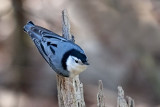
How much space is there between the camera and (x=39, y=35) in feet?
7.68

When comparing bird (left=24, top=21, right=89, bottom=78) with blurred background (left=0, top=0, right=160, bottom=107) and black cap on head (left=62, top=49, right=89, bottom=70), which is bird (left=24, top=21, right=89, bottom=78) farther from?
blurred background (left=0, top=0, right=160, bottom=107)

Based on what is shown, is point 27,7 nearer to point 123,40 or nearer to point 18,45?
point 18,45

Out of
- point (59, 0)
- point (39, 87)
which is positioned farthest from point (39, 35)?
point (59, 0)

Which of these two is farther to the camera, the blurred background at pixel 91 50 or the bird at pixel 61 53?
the blurred background at pixel 91 50

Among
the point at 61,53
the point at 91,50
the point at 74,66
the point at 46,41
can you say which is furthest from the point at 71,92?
the point at 91,50

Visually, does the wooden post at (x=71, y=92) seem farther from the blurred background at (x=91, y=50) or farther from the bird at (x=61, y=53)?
the blurred background at (x=91, y=50)

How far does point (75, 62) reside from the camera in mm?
2121

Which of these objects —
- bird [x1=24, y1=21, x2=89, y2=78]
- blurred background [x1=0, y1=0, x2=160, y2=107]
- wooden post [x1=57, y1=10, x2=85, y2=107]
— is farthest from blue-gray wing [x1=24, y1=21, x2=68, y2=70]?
blurred background [x1=0, y1=0, x2=160, y2=107]

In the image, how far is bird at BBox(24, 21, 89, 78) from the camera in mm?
2092

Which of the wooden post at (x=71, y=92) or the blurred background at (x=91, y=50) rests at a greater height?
the blurred background at (x=91, y=50)

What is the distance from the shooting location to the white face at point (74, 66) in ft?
6.81

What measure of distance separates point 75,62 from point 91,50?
1323mm

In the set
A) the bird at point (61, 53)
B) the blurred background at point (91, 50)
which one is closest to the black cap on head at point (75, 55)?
the bird at point (61, 53)

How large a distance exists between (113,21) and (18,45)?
71 cm
